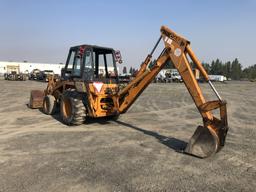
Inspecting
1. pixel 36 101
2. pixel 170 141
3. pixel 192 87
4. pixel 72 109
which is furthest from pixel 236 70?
pixel 192 87

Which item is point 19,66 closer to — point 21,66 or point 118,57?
point 21,66

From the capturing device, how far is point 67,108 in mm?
8969

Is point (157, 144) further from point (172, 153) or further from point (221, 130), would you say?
point (221, 130)

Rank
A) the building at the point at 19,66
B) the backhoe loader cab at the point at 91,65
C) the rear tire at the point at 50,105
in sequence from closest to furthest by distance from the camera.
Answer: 1. the backhoe loader cab at the point at 91,65
2. the rear tire at the point at 50,105
3. the building at the point at 19,66

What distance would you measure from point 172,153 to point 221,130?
1182 millimetres

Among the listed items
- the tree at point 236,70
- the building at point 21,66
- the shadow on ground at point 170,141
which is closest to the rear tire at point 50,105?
the shadow on ground at point 170,141

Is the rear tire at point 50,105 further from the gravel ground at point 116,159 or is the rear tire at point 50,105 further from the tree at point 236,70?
the tree at point 236,70

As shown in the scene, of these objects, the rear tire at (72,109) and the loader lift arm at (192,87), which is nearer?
the loader lift arm at (192,87)

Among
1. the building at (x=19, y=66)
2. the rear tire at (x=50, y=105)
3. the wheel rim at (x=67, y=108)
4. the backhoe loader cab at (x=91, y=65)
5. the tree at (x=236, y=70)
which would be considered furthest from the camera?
the tree at (x=236, y=70)

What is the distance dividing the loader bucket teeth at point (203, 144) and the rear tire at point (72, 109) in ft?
12.0

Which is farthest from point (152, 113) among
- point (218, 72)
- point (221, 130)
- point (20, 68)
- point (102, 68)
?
point (218, 72)

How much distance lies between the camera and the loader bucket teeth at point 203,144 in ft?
17.8

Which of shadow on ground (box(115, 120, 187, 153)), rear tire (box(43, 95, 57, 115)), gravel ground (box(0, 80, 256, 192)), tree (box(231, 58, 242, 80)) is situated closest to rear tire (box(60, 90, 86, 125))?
gravel ground (box(0, 80, 256, 192))

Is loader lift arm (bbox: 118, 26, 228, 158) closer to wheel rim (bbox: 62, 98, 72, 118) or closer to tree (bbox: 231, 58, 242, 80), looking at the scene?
wheel rim (bbox: 62, 98, 72, 118)
